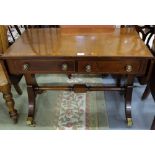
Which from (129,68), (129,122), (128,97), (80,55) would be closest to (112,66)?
(129,68)

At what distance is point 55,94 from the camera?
1.91 metres

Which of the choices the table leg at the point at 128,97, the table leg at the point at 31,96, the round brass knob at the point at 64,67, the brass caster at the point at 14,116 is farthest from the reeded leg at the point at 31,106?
the table leg at the point at 128,97

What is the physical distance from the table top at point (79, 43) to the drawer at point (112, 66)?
6 cm

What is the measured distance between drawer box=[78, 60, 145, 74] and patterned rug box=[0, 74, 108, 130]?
536mm

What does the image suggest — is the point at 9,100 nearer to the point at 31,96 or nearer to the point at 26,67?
the point at 31,96

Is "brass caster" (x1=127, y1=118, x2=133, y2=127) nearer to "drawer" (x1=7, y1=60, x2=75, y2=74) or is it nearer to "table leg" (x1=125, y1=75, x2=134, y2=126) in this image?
"table leg" (x1=125, y1=75, x2=134, y2=126)

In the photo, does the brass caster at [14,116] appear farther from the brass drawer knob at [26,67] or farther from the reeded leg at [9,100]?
the brass drawer knob at [26,67]

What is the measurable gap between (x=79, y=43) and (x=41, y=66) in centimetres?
30

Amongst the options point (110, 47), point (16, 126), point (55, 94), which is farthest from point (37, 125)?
point (110, 47)

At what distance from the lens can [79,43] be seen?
1.29 meters

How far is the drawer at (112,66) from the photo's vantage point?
1.20 meters
